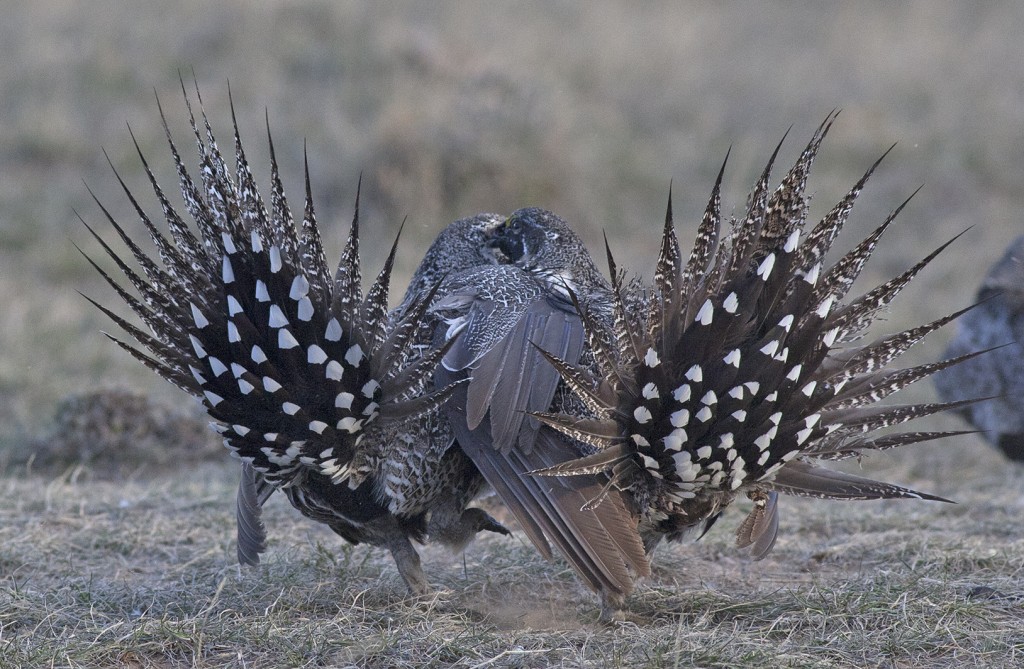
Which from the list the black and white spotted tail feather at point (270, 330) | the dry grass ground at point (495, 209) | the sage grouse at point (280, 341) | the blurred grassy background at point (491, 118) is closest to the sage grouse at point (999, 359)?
the dry grass ground at point (495, 209)

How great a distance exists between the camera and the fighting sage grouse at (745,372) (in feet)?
11.7

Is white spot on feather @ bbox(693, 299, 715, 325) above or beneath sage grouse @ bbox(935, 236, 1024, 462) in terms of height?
beneath

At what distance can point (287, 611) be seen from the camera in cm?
409

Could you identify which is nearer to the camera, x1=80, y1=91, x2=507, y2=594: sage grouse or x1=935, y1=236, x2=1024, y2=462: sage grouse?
x1=80, y1=91, x2=507, y2=594: sage grouse

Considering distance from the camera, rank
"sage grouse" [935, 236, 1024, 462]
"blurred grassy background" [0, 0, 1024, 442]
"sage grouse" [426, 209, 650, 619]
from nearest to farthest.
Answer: "sage grouse" [426, 209, 650, 619] → "sage grouse" [935, 236, 1024, 462] → "blurred grassy background" [0, 0, 1024, 442]

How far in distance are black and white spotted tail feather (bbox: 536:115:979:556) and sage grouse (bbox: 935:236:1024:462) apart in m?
2.21

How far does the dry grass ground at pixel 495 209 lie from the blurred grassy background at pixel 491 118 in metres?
0.04

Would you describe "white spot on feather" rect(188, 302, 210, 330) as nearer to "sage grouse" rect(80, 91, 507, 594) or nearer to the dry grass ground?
"sage grouse" rect(80, 91, 507, 594)

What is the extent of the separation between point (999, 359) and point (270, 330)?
3.98 metres

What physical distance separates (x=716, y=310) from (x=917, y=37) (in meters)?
13.4

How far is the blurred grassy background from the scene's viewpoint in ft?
35.6

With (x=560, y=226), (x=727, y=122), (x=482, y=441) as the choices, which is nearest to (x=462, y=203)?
(x=727, y=122)

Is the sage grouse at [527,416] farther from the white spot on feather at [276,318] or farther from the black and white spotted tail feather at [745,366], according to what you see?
the white spot on feather at [276,318]

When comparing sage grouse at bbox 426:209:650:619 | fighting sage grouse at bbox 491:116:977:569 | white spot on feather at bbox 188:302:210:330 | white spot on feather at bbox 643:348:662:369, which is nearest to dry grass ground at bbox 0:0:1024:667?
sage grouse at bbox 426:209:650:619
